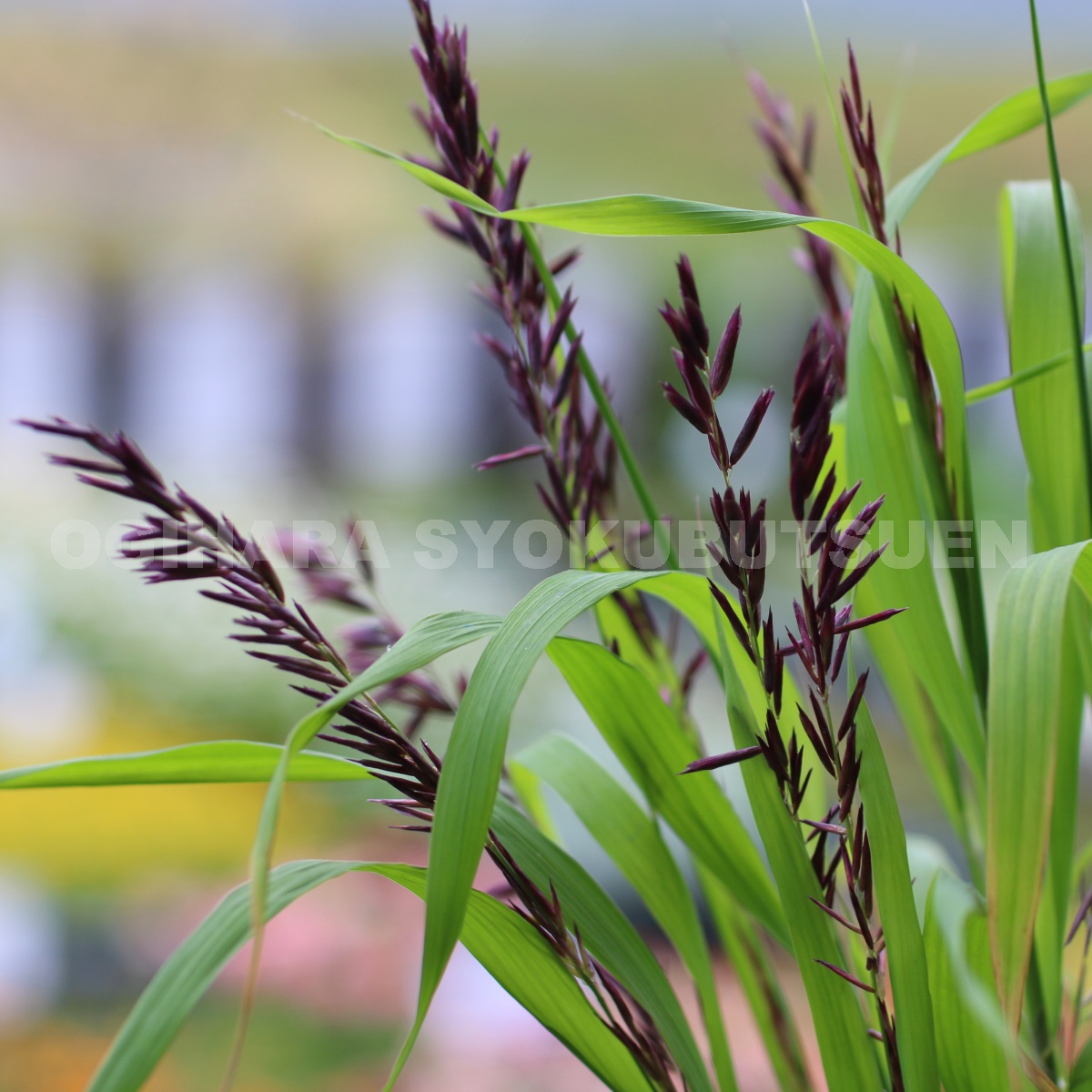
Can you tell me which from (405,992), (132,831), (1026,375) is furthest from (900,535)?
(132,831)

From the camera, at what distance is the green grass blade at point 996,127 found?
209 mm

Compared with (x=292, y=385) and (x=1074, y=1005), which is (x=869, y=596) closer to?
(x=1074, y=1005)

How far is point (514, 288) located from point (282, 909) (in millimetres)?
127

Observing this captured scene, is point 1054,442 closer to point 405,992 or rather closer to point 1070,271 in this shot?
point 1070,271

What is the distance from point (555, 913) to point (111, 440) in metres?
0.11

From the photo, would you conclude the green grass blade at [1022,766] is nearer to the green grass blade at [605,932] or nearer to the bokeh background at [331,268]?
the green grass blade at [605,932]

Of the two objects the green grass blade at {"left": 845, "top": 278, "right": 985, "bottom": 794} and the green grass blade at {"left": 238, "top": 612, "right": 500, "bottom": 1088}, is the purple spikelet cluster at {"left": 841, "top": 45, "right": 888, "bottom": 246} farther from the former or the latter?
the green grass blade at {"left": 238, "top": 612, "right": 500, "bottom": 1088}

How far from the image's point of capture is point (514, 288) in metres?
0.20

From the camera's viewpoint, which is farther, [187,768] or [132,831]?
[132,831]

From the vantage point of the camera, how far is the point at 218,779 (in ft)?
0.54

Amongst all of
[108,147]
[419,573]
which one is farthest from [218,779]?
[108,147]

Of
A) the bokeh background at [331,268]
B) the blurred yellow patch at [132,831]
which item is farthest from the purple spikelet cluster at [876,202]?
the bokeh background at [331,268]

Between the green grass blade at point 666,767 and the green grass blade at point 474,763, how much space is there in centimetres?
3

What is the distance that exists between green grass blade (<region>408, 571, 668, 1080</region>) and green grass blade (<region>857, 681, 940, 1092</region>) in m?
0.05
